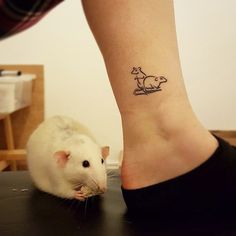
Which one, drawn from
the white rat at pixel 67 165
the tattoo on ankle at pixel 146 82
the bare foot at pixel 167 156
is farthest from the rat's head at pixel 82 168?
the tattoo on ankle at pixel 146 82

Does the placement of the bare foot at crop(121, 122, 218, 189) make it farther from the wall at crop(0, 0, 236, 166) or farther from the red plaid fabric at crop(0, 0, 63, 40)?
the wall at crop(0, 0, 236, 166)

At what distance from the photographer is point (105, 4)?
1.72 ft

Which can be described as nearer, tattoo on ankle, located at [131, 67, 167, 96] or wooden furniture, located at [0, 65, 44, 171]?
tattoo on ankle, located at [131, 67, 167, 96]

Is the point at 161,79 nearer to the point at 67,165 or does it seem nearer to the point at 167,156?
the point at 167,156

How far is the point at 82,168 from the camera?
74 centimetres

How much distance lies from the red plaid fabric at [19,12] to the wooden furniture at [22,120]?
4.81ft

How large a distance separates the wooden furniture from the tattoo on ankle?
136 cm

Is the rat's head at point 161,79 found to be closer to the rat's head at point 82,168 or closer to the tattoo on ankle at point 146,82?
the tattoo on ankle at point 146,82

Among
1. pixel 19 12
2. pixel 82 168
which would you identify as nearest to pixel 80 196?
pixel 82 168

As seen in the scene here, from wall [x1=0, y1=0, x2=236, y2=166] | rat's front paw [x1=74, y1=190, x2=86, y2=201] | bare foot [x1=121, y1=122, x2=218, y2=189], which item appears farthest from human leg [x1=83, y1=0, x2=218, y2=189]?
wall [x1=0, y1=0, x2=236, y2=166]

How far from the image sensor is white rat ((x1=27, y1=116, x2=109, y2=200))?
2.38 ft

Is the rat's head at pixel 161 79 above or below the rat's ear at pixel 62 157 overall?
above

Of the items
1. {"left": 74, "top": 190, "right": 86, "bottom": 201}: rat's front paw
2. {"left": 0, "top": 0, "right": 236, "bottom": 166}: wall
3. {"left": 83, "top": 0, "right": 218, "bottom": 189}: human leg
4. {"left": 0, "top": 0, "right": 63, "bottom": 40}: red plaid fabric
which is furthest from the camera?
{"left": 0, "top": 0, "right": 236, "bottom": 166}: wall

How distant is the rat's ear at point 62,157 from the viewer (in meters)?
0.74
